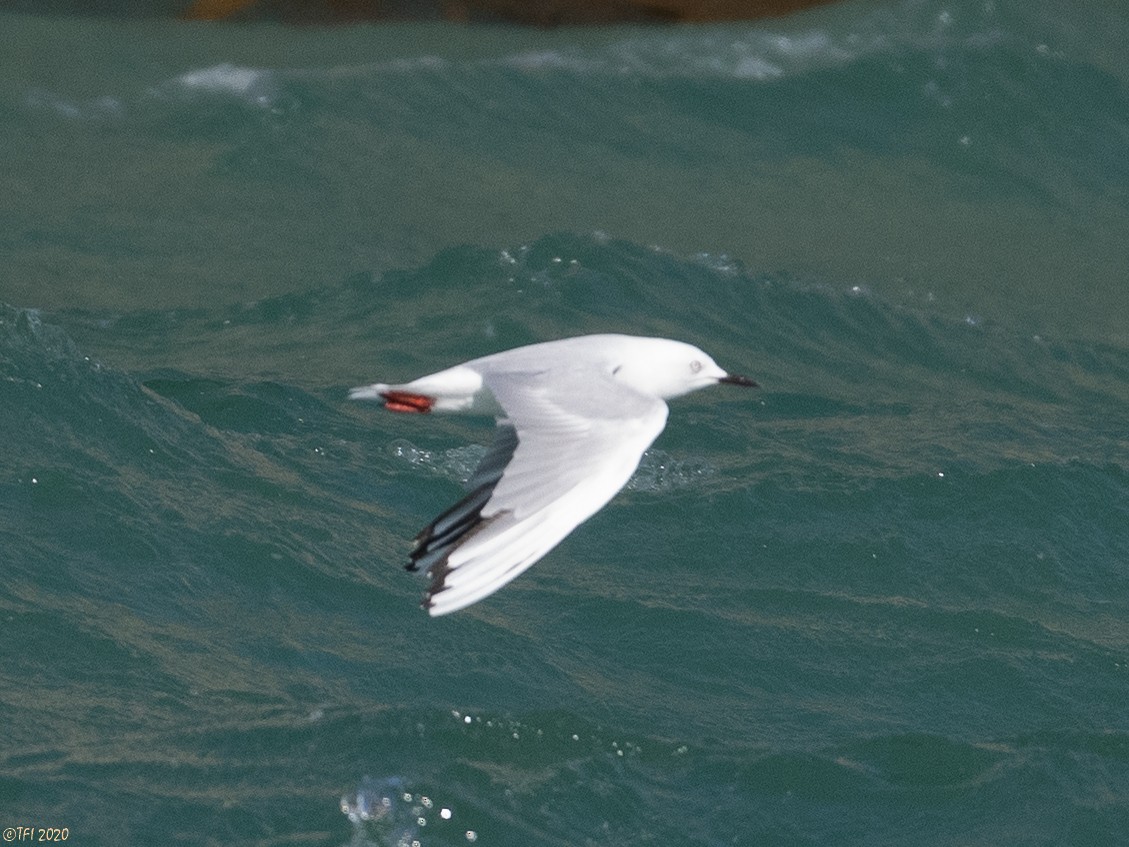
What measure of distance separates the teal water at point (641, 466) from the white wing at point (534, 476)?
92 centimetres

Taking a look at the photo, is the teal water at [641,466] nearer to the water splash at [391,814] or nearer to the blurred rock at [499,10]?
the water splash at [391,814]

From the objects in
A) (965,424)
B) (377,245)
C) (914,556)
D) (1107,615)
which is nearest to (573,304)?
(377,245)

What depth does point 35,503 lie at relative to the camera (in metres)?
6.21

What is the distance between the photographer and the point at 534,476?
13.7 feet

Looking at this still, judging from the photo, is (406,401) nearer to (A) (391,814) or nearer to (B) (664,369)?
(B) (664,369)

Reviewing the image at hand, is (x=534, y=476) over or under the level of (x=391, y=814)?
over

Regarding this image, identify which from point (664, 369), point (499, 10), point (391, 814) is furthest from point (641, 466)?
point (499, 10)

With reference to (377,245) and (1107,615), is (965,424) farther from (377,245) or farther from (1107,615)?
(377,245)

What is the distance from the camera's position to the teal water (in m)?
5.03

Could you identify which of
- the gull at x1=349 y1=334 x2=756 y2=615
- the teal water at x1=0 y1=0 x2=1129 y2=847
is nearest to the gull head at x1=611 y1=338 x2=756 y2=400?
the gull at x1=349 y1=334 x2=756 y2=615

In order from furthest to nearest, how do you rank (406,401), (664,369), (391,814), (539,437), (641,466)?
(641,466)
(664,369)
(406,401)
(391,814)
(539,437)

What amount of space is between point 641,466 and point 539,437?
281 cm

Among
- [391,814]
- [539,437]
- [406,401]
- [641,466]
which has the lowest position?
[391,814]

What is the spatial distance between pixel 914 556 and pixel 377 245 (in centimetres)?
402
